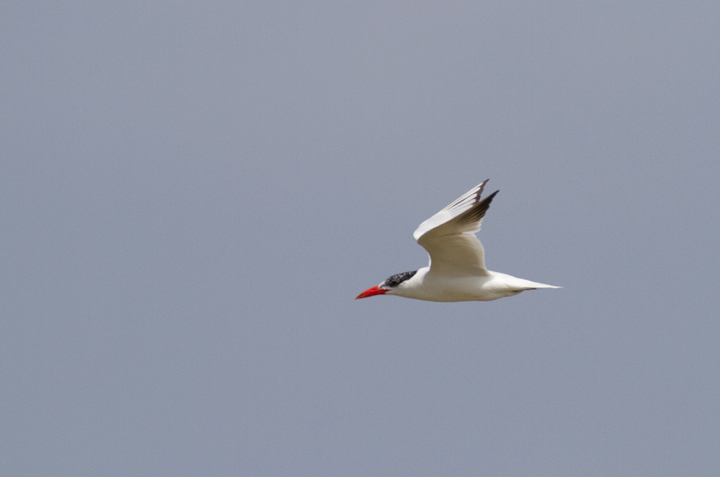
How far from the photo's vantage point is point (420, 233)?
1451 cm

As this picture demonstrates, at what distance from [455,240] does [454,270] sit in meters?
0.90

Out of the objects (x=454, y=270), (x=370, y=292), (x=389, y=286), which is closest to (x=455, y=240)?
(x=454, y=270)

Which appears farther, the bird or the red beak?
the red beak

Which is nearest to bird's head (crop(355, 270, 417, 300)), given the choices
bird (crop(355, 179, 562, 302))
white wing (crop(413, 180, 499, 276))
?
bird (crop(355, 179, 562, 302))

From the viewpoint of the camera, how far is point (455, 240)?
1473cm

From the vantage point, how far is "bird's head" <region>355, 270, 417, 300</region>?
16266mm

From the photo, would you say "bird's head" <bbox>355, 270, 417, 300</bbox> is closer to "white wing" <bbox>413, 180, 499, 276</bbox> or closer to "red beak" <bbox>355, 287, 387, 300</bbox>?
"red beak" <bbox>355, 287, 387, 300</bbox>

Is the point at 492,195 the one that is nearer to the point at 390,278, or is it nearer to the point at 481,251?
the point at 481,251

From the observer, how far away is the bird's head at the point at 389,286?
1627 centimetres

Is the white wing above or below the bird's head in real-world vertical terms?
above

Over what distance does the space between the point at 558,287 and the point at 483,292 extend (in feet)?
4.37

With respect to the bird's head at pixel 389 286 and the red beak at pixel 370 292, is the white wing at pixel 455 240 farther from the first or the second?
the red beak at pixel 370 292

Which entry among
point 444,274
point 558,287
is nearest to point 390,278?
point 444,274

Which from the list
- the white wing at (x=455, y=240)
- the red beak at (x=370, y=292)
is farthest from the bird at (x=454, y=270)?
the red beak at (x=370, y=292)
